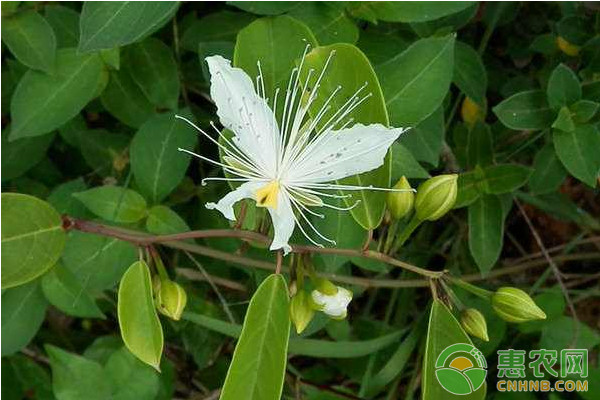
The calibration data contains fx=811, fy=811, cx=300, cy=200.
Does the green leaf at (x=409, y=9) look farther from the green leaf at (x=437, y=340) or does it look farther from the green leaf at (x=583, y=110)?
the green leaf at (x=437, y=340)

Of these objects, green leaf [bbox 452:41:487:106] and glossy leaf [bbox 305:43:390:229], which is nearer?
glossy leaf [bbox 305:43:390:229]

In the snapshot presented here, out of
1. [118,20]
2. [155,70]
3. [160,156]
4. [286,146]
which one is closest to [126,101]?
[155,70]

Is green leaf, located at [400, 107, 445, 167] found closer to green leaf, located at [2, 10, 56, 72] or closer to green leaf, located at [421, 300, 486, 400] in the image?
green leaf, located at [421, 300, 486, 400]

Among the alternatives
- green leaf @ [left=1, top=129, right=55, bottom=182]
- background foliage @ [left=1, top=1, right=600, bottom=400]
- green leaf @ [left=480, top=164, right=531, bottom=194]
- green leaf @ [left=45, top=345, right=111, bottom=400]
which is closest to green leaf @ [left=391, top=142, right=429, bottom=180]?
background foliage @ [left=1, top=1, right=600, bottom=400]

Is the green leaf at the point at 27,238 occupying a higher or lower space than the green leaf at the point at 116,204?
lower

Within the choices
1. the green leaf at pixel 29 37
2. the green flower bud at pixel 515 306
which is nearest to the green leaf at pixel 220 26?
the green leaf at pixel 29 37

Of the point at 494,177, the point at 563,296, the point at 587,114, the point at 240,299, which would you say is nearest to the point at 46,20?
the point at 240,299
